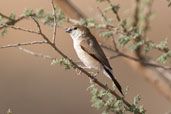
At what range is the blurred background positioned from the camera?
372 inches

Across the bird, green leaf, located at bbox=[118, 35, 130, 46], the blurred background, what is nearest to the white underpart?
the bird

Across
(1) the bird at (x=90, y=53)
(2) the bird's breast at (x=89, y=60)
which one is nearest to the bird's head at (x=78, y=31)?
(1) the bird at (x=90, y=53)

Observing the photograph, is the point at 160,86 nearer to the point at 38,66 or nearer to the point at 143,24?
the point at 143,24

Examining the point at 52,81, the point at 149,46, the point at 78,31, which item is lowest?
the point at 149,46

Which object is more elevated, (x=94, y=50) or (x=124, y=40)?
(x=94, y=50)

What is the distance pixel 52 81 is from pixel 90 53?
6.68m

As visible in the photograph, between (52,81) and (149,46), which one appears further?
(52,81)

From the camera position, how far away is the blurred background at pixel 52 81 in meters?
9.45

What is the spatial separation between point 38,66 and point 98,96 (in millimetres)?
8104

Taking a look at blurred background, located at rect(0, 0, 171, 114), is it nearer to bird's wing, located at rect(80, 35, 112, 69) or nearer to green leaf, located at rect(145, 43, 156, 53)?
bird's wing, located at rect(80, 35, 112, 69)

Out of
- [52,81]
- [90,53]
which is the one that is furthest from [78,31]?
[52,81]

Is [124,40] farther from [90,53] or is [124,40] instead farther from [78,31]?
[78,31]

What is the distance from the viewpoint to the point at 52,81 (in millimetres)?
10594

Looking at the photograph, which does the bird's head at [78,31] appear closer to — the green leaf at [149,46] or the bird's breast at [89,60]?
the bird's breast at [89,60]
